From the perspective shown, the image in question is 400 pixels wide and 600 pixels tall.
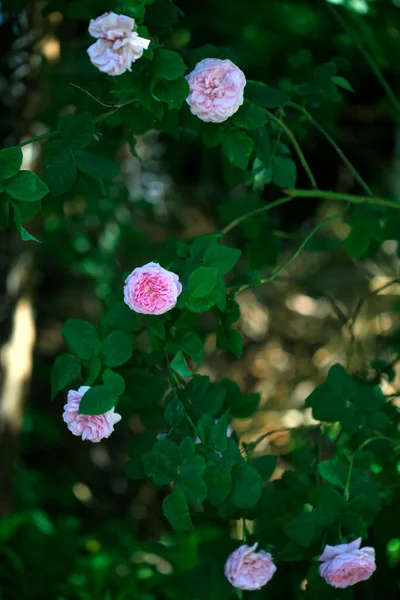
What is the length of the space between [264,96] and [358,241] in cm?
44

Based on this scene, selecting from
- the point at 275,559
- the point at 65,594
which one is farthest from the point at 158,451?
the point at 65,594

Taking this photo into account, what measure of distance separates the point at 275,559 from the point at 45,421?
1911mm

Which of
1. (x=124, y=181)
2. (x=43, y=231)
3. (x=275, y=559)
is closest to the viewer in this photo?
(x=275, y=559)

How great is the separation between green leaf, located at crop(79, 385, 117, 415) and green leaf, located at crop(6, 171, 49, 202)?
289 millimetres

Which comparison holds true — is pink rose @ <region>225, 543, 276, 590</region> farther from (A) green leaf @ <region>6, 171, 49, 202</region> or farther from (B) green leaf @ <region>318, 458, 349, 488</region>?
(A) green leaf @ <region>6, 171, 49, 202</region>

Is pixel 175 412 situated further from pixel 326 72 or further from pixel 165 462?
pixel 326 72

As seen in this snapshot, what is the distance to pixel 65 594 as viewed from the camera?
2.14 m

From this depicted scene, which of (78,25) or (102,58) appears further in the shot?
(78,25)

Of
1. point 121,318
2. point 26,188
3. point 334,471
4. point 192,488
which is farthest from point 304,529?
point 26,188

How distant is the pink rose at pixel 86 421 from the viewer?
3.79ft

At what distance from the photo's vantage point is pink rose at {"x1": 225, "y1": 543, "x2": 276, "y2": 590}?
121cm

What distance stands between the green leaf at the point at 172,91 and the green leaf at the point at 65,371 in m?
0.41

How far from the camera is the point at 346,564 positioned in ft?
3.76

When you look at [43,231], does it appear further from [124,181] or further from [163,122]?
[163,122]
